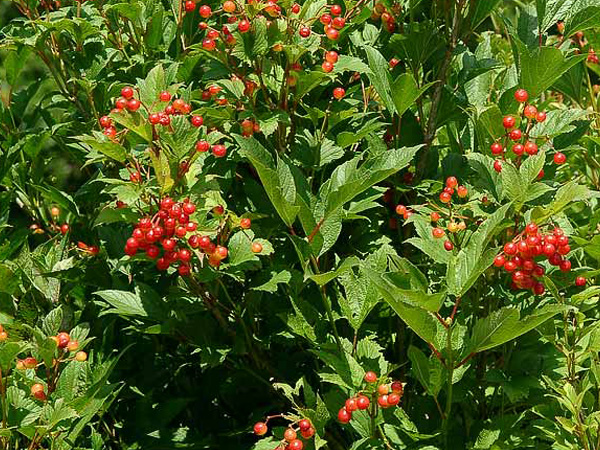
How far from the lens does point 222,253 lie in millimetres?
1643

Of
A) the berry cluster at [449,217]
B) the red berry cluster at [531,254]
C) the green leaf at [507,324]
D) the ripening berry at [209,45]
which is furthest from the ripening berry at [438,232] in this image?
the ripening berry at [209,45]

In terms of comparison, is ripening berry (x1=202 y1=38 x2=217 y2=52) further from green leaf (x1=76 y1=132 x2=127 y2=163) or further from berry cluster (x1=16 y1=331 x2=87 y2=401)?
berry cluster (x1=16 y1=331 x2=87 y2=401)

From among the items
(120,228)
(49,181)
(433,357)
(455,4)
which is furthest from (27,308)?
(455,4)

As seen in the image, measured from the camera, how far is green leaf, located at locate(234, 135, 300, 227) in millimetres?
1549

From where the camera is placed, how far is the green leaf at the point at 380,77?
73.2 inches

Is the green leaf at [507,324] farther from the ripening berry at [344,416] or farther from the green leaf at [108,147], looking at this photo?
the green leaf at [108,147]

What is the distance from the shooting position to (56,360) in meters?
1.74

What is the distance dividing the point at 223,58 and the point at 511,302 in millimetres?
778

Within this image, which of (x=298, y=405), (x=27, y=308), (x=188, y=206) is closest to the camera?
(x=188, y=206)

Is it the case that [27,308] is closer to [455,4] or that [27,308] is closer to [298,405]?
[298,405]

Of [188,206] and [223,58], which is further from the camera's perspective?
[223,58]

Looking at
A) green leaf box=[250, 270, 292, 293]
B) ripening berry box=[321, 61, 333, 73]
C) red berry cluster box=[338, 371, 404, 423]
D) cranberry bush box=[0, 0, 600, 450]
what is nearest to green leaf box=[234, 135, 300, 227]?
cranberry bush box=[0, 0, 600, 450]

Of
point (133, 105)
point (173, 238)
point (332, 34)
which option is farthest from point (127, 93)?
point (332, 34)

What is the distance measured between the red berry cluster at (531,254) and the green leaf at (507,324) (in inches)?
4.8
